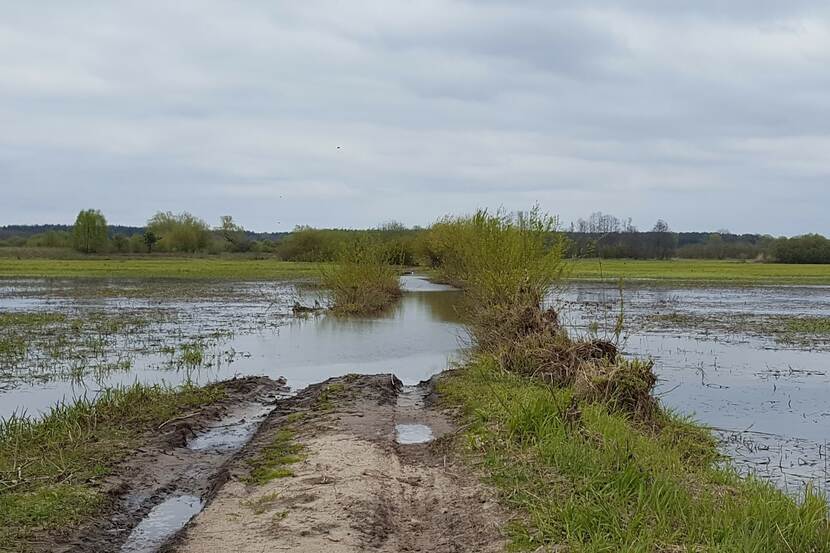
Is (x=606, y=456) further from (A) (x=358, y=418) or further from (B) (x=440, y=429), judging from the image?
(A) (x=358, y=418)

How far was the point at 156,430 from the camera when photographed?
419 inches

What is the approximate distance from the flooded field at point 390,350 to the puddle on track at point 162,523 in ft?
9.34

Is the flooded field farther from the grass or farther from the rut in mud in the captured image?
the grass

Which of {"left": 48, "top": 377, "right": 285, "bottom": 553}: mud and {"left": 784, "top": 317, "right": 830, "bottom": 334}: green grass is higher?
{"left": 784, "top": 317, "right": 830, "bottom": 334}: green grass

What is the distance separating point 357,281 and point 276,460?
80.4ft

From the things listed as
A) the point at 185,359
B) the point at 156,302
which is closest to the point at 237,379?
the point at 185,359

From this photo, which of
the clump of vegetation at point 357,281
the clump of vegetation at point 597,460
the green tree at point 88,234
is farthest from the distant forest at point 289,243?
the clump of vegetation at point 597,460

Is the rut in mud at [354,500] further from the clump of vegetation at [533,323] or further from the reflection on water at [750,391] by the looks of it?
the reflection on water at [750,391]

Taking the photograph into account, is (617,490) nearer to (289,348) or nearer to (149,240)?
(289,348)

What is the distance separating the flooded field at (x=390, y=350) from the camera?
12.6 meters

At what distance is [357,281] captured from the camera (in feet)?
110

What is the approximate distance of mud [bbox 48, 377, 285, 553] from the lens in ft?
22.4

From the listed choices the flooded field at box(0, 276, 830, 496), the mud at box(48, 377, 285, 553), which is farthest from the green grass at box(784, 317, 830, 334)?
the mud at box(48, 377, 285, 553)

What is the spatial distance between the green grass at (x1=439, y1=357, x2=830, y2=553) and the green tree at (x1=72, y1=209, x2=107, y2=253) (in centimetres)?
9007
